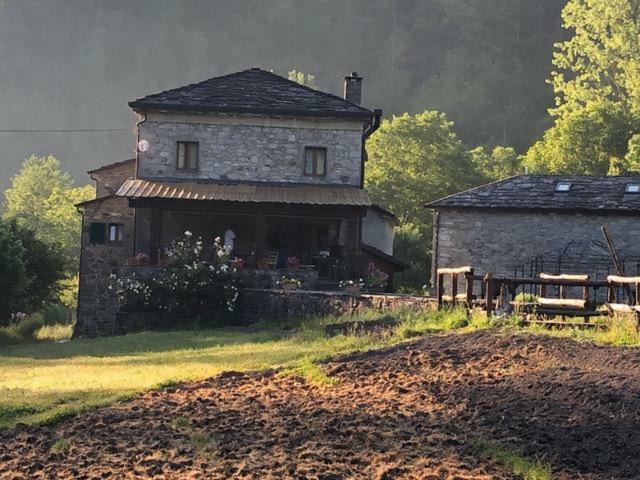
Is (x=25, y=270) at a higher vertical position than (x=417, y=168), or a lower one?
lower

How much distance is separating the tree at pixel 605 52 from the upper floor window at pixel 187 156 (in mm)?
25817

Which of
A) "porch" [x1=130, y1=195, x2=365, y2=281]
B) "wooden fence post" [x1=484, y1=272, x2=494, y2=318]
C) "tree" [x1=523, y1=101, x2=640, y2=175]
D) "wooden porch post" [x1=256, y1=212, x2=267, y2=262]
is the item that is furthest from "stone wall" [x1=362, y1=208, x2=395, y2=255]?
"wooden fence post" [x1=484, y1=272, x2=494, y2=318]

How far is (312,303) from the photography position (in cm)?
2609

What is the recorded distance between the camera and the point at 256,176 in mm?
34031

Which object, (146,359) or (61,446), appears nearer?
(61,446)

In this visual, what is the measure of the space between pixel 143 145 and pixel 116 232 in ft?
10.5

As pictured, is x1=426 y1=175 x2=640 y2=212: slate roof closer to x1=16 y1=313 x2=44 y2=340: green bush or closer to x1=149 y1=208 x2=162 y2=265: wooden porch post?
x1=149 y1=208 x2=162 y2=265: wooden porch post

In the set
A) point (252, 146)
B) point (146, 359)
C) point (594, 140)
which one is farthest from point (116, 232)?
point (594, 140)

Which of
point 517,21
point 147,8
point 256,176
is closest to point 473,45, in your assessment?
point 517,21

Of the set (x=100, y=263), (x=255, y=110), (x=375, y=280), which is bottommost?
(x=375, y=280)

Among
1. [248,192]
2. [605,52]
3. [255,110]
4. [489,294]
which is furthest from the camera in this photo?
[605,52]

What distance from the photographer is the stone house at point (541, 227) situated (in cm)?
3147

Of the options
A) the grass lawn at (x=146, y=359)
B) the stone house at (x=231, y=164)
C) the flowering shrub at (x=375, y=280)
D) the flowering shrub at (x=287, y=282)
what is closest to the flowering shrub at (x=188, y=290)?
the flowering shrub at (x=287, y=282)

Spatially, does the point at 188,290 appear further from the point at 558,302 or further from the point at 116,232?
the point at 558,302
